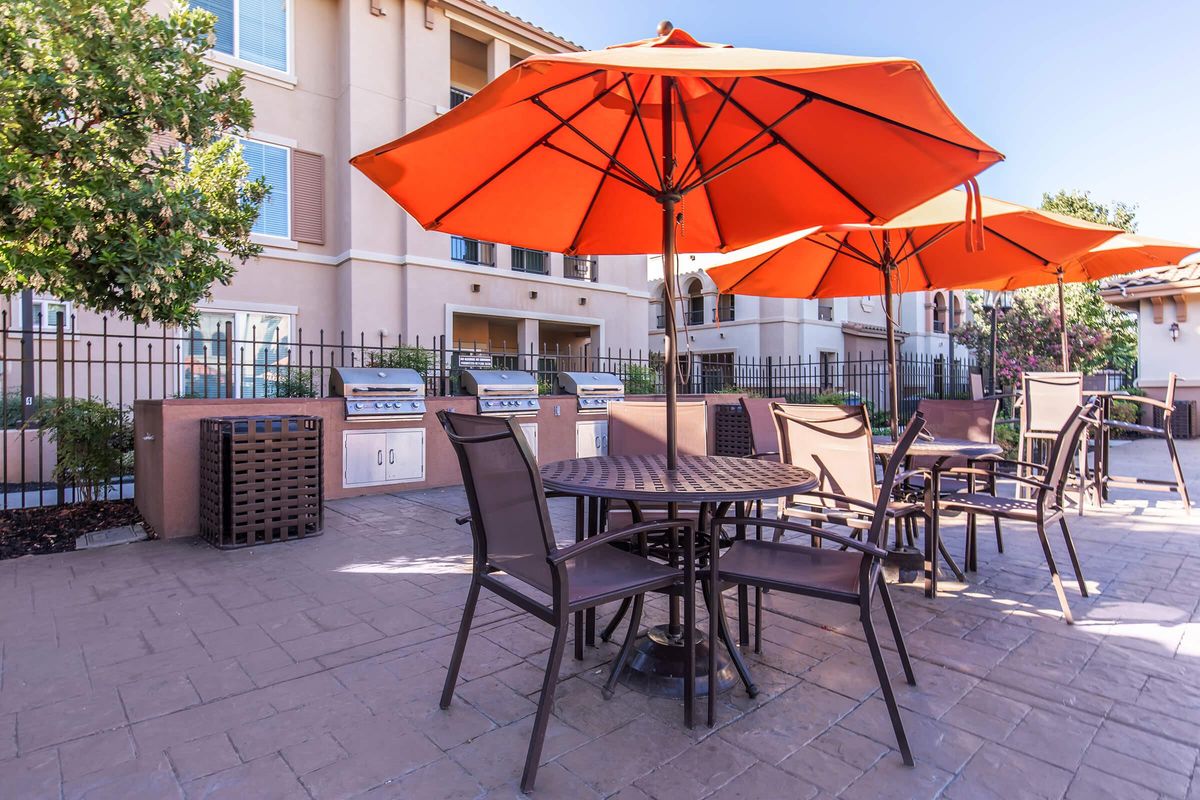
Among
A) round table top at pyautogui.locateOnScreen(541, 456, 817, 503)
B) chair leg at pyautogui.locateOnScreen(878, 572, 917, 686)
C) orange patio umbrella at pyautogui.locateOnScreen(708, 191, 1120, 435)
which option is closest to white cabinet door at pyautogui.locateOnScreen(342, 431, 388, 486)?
orange patio umbrella at pyautogui.locateOnScreen(708, 191, 1120, 435)

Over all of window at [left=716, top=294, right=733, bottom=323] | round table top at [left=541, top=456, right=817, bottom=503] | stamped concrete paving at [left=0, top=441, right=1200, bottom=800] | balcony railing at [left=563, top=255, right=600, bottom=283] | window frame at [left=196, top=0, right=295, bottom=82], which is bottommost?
stamped concrete paving at [left=0, top=441, right=1200, bottom=800]

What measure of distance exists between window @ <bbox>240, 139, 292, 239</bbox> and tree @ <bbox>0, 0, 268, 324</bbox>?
7029 millimetres

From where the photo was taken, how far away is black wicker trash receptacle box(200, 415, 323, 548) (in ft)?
14.1

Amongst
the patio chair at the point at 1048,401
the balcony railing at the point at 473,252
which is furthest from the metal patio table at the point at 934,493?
the balcony railing at the point at 473,252

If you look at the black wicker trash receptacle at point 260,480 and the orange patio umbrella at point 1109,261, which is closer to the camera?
the black wicker trash receptacle at point 260,480

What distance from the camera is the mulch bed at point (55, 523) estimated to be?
4.32 m

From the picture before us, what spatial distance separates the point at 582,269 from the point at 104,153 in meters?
11.3

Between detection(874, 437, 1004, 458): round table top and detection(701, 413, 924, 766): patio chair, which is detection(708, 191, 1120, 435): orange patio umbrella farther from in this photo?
detection(701, 413, 924, 766): patio chair

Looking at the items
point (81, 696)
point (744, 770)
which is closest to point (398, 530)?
point (81, 696)

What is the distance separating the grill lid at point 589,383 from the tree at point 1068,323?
1169cm

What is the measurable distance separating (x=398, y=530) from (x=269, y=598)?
1523 mm

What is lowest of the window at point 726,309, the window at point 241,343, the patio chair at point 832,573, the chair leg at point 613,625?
the chair leg at point 613,625

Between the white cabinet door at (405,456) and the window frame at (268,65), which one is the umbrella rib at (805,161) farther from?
the window frame at (268,65)

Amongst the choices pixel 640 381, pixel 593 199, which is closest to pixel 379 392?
pixel 593 199
